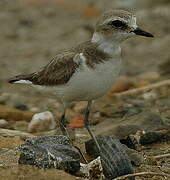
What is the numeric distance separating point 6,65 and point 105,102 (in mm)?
2608

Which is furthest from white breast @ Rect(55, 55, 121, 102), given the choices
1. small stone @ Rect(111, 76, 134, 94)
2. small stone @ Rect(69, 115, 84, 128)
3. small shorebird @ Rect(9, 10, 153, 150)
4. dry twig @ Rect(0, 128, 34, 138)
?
small stone @ Rect(111, 76, 134, 94)

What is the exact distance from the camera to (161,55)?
9.94 meters

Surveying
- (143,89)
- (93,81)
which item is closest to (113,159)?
(93,81)

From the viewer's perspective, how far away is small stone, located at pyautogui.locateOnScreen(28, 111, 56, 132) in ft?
20.5

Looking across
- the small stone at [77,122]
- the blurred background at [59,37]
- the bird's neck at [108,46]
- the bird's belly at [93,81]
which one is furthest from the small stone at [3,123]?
the bird's neck at [108,46]

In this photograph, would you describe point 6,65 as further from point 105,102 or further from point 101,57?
point 101,57

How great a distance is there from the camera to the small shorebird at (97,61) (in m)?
4.87

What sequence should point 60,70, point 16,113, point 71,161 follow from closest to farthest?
point 71,161
point 60,70
point 16,113

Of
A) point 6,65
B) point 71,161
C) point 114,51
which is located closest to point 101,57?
point 114,51

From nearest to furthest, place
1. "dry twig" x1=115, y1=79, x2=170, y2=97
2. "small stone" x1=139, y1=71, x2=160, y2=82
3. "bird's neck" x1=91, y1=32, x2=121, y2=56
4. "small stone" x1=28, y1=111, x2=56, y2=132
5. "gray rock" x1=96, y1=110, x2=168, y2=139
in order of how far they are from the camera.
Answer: "bird's neck" x1=91, y1=32, x2=121, y2=56 < "gray rock" x1=96, y1=110, x2=168, y2=139 < "small stone" x1=28, y1=111, x2=56, y2=132 < "dry twig" x1=115, y1=79, x2=170, y2=97 < "small stone" x1=139, y1=71, x2=160, y2=82

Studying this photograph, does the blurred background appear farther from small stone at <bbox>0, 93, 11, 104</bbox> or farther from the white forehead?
the white forehead

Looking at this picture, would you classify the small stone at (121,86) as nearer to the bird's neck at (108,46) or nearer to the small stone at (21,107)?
the small stone at (21,107)

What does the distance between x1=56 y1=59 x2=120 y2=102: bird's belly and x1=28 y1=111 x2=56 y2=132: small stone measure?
1.32m

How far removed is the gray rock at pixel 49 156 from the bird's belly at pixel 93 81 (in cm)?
56
